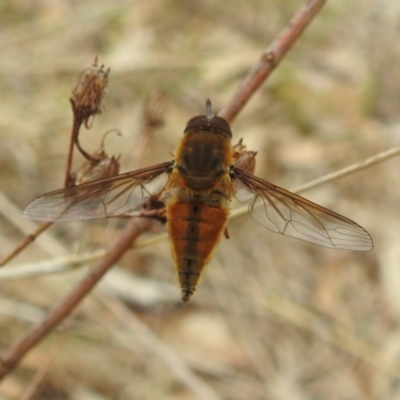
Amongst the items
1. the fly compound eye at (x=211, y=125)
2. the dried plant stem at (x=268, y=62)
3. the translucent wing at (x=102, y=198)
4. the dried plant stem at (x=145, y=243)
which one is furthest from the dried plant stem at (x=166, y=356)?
the dried plant stem at (x=268, y=62)

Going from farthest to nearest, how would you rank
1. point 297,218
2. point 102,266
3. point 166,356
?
point 166,356, point 297,218, point 102,266

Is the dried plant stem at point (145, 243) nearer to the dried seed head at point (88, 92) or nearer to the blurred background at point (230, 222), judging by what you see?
the blurred background at point (230, 222)

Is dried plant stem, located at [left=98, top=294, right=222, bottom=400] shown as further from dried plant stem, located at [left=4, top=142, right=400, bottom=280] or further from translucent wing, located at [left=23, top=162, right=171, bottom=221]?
translucent wing, located at [left=23, top=162, right=171, bottom=221]

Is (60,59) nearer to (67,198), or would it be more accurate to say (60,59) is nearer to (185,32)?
(185,32)

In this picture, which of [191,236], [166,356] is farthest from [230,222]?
[191,236]

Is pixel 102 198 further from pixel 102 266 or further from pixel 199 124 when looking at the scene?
pixel 199 124

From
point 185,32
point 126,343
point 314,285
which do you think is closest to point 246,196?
point 126,343

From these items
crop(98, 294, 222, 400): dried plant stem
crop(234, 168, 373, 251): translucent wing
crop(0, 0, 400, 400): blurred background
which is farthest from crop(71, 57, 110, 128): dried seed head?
crop(98, 294, 222, 400): dried plant stem
